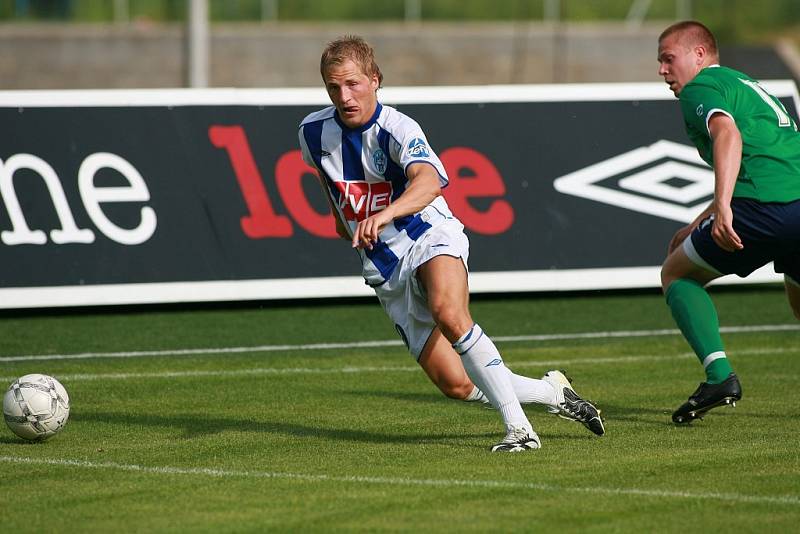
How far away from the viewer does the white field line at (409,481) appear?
5.66 meters

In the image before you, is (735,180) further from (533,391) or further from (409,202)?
(409,202)

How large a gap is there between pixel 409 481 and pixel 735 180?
2273 mm

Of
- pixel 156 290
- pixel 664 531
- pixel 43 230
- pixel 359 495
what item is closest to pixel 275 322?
pixel 156 290

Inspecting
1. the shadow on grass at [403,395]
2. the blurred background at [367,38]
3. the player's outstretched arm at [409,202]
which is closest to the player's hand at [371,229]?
the player's outstretched arm at [409,202]

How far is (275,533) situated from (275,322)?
7026 mm

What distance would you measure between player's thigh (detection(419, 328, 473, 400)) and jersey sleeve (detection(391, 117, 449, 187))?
0.81 metres

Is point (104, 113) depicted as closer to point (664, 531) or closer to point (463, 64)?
point (664, 531)

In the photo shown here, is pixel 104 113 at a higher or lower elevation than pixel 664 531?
higher

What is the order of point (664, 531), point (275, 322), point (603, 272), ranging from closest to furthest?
point (664, 531)
point (275, 322)
point (603, 272)

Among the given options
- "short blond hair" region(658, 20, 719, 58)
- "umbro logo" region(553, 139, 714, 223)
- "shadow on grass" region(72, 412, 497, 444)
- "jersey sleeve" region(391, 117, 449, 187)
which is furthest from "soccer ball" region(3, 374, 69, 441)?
"umbro logo" region(553, 139, 714, 223)

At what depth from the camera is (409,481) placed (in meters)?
6.06

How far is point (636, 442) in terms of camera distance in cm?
698

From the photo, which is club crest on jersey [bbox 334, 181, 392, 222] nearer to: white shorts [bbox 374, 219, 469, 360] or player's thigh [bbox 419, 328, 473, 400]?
white shorts [bbox 374, 219, 469, 360]

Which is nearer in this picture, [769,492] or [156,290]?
[769,492]
